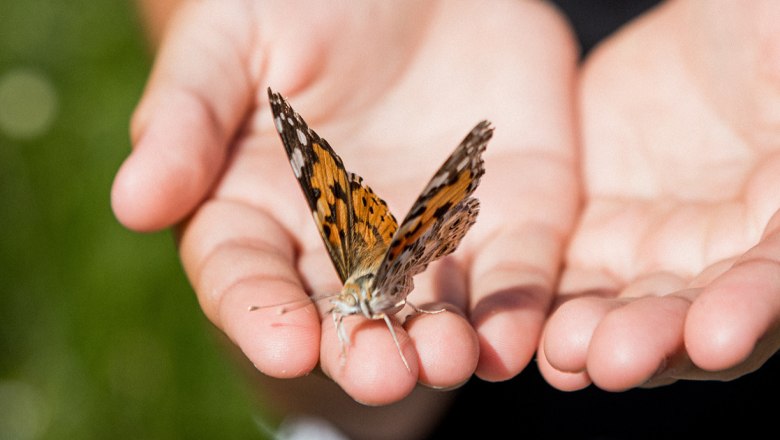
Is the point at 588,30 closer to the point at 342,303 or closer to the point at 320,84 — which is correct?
the point at 320,84

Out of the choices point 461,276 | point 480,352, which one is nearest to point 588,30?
point 461,276

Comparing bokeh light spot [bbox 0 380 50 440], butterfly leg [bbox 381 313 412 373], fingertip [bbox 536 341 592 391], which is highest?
butterfly leg [bbox 381 313 412 373]

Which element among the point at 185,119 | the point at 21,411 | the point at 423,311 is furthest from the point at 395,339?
the point at 21,411

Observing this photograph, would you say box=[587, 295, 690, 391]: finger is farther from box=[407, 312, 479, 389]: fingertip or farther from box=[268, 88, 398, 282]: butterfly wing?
box=[268, 88, 398, 282]: butterfly wing

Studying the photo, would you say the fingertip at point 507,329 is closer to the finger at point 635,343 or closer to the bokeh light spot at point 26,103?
the finger at point 635,343

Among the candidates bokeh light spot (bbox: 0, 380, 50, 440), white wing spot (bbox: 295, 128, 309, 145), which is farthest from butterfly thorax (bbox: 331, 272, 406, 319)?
bokeh light spot (bbox: 0, 380, 50, 440)

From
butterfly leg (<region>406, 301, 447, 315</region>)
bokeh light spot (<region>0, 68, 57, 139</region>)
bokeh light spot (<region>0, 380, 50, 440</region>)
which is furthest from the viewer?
bokeh light spot (<region>0, 68, 57, 139</region>)

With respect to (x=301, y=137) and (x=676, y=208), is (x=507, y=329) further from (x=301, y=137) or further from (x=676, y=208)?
(x=676, y=208)

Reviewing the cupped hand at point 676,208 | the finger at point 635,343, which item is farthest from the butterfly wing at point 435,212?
the finger at point 635,343
